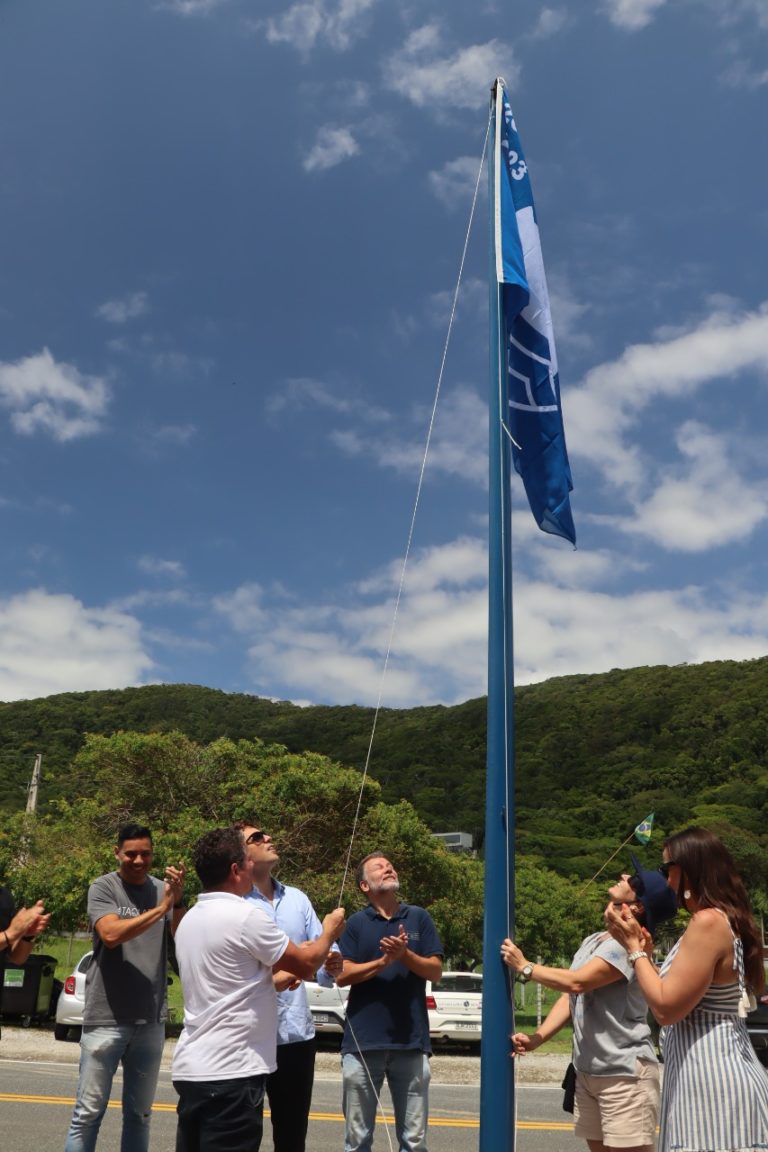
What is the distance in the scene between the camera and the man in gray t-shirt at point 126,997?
4.79 m

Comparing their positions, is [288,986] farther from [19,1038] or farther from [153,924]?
[19,1038]

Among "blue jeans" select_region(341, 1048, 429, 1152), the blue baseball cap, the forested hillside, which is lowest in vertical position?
"blue jeans" select_region(341, 1048, 429, 1152)

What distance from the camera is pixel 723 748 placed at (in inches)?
3410

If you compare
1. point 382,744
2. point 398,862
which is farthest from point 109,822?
point 382,744

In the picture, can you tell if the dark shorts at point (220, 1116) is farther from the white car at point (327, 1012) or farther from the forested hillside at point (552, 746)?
the forested hillside at point (552, 746)

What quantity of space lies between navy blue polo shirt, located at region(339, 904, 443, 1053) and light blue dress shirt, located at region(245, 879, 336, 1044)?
0.18 metres

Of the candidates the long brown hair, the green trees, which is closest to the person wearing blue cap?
the long brown hair

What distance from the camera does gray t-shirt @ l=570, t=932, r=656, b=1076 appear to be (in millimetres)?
4215

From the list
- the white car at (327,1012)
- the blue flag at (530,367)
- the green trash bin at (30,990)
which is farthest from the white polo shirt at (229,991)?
the green trash bin at (30,990)

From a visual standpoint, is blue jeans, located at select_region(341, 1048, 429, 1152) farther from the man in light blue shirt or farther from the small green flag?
the small green flag

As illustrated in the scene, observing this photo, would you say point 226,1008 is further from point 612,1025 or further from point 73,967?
point 73,967

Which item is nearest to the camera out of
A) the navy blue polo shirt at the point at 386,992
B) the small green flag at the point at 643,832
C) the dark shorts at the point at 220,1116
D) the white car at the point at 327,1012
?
the dark shorts at the point at 220,1116

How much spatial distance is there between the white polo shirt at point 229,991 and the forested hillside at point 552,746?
4868 centimetres

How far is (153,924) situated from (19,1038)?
41.5ft
